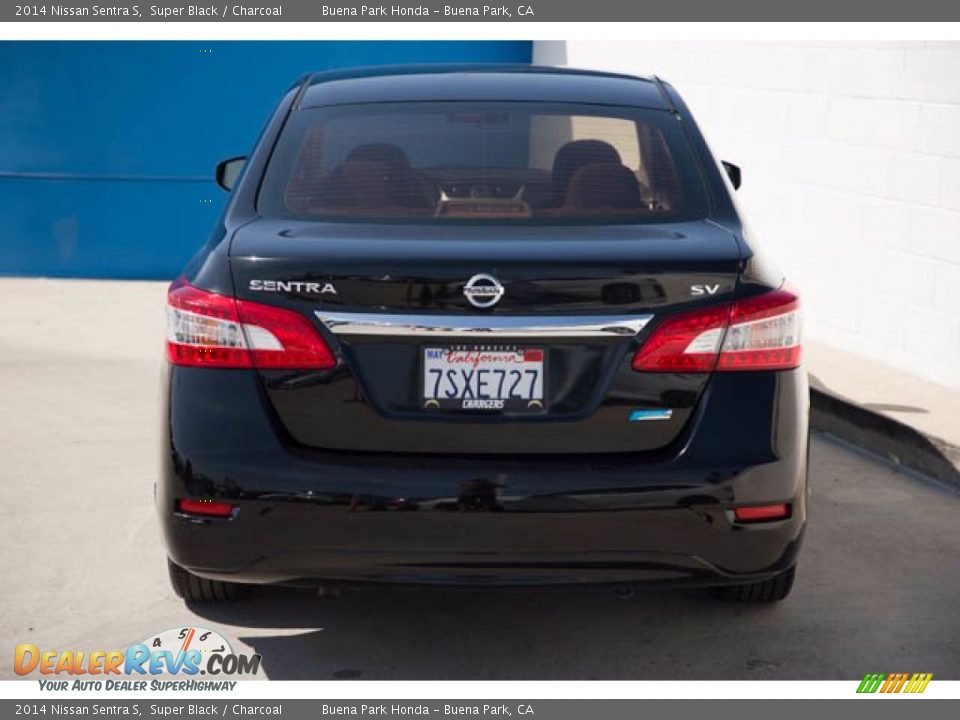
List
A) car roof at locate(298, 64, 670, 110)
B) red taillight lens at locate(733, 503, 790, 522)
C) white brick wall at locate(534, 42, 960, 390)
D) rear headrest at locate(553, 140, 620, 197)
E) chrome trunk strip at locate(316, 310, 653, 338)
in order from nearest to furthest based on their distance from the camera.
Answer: chrome trunk strip at locate(316, 310, 653, 338), red taillight lens at locate(733, 503, 790, 522), rear headrest at locate(553, 140, 620, 197), car roof at locate(298, 64, 670, 110), white brick wall at locate(534, 42, 960, 390)

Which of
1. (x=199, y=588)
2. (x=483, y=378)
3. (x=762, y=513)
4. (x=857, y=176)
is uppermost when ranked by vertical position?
(x=483, y=378)

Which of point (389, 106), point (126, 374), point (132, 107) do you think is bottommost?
point (126, 374)

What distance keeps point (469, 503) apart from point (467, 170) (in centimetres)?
137

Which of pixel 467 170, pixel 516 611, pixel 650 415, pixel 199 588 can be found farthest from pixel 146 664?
pixel 467 170

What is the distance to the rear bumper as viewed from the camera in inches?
149

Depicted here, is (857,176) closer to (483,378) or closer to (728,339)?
(728,339)

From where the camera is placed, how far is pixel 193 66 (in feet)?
38.3

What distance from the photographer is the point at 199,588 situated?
4691 mm

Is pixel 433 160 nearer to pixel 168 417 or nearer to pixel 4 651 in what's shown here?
pixel 168 417

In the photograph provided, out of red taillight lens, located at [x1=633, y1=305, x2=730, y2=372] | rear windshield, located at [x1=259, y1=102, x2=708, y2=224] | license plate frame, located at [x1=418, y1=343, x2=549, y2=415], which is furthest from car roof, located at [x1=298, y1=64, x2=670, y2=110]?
license plate frame, located at [x1=418, y1=343, x2=549, y2=415]

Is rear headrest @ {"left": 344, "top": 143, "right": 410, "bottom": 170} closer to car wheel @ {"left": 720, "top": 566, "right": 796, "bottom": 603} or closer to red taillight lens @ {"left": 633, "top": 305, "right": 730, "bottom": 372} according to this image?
red taillight lens @ {"left": 633, "top": 305, "right": 730, "bottom": 372}

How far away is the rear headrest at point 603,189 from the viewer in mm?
4434

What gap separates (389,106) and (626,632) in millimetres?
1799
